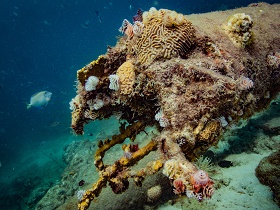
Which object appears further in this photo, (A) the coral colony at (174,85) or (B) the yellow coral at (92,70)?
(B) the yellow coral at (92,70)

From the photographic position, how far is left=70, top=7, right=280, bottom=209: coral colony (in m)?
3.24

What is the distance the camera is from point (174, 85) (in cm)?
343

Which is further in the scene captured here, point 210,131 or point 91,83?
point 91,83

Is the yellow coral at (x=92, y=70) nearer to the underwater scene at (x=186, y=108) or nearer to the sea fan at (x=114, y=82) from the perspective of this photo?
A: the underwater scene at (x=186, y=108)

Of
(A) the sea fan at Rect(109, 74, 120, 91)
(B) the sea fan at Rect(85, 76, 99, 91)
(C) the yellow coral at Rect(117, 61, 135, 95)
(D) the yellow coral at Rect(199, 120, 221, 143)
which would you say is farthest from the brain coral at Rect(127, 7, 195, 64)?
(D) the yellow coral at Rect(199, 120, 221, 143)

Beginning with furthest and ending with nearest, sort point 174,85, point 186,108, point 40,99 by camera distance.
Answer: point 40,99 → point 174,85 → point 186,108

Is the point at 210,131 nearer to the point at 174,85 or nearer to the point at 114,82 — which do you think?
the point at 174,85

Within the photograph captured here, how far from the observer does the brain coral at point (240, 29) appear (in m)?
4.25

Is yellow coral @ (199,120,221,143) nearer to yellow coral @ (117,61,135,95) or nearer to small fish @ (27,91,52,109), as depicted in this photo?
yellow coral @ (117,61,135,95)

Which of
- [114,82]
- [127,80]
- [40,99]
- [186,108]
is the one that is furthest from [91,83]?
[40,99]

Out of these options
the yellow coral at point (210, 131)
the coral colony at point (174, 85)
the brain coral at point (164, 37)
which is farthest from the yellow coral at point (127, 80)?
the yellow coral at point (210, 131)

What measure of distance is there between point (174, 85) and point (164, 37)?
930 millimetres

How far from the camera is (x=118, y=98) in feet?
13.1

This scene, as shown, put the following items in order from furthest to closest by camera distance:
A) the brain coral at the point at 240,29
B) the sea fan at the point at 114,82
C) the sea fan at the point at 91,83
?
the brain coral at the point at 240,29, the sea fan at the point at 91,83, the sea fan at the point at 114,82
